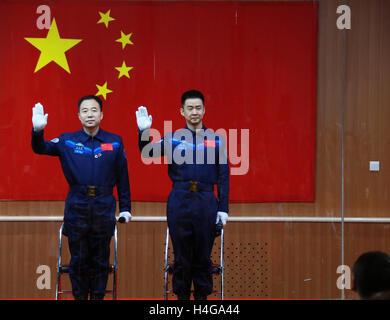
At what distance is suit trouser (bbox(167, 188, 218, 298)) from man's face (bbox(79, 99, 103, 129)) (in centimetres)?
74

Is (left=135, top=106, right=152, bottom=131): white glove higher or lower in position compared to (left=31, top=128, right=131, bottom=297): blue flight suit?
higher

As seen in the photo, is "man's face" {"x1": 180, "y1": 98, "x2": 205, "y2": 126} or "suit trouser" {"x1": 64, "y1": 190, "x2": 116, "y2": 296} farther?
"man's face" {"x1": 180, "y1": 98, "x2": 205, "y2": 126}

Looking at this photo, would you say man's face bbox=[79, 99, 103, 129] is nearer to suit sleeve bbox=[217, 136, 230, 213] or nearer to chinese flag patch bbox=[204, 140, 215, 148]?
chinese flag patch bbox=[204, 140, 215, 148]

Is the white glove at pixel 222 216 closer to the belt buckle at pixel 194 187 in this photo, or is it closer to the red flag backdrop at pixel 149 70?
the belt buckle at pixel 194 187

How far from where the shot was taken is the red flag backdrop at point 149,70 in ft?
14.2

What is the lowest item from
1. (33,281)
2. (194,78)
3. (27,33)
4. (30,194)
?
(33,281)

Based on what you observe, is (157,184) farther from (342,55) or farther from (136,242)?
(342,55)

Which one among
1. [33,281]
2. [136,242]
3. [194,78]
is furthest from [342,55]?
[33,281]

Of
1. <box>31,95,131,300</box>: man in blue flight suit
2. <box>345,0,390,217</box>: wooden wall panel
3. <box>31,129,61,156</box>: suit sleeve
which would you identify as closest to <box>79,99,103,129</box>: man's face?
<box>31,95,131,300</box>: man in blue flight suit

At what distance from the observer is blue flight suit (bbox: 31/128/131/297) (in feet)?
11.0

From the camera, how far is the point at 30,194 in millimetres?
4348

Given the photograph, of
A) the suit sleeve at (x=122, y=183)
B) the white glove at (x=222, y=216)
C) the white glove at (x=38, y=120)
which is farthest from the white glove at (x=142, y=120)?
the white glove at (x=222, y=216)

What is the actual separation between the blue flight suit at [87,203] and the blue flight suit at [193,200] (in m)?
0.31
